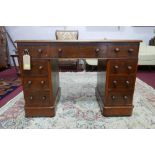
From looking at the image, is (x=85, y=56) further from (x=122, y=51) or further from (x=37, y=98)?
(x=37, y=98)

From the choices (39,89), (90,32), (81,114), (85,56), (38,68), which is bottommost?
(81,114)

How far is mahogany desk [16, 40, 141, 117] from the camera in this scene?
1.58 m

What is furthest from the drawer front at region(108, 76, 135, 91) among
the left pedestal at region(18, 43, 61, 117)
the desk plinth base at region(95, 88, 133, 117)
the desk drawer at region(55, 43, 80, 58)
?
the left pedestal at region(18, 43, 61, 117)

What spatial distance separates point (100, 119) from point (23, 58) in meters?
1.07

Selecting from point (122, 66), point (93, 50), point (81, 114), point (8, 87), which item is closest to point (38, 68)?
point (93, 50)

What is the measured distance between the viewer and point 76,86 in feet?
9.32

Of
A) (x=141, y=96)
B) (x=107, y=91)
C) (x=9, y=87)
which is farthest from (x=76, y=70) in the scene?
(x=107, y=91)

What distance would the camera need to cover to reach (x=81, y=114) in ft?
6.16

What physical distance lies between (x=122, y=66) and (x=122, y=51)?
0.16 metres

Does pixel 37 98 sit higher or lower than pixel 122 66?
lower

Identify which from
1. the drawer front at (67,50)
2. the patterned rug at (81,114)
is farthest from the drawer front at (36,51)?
the patterned rug at (81,114)

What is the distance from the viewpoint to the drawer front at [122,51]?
158 cm

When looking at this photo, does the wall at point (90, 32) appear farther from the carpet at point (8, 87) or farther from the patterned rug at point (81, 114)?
the patterned rug at point (81, 114)

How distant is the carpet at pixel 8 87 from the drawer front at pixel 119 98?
Answer: 1471 millimetres
